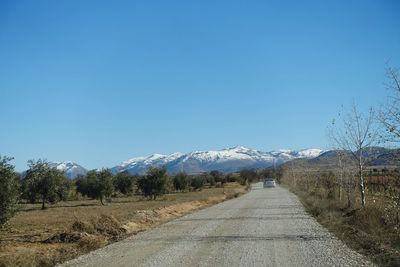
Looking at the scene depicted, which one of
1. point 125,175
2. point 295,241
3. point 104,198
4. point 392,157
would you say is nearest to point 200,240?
point 295,241

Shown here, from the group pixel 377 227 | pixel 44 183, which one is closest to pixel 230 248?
pixel 377 227

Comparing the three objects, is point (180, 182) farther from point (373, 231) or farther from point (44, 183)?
point (373, 231)

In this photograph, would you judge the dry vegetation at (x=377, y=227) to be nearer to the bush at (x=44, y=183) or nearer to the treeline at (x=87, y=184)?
the treeline at (x=87, y=184)

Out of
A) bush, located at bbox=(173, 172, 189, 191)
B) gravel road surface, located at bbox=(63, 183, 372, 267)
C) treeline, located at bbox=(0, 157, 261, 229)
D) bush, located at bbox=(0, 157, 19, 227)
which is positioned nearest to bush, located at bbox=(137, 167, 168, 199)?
treeline, located at bbox=(0, 157, 261, 229)

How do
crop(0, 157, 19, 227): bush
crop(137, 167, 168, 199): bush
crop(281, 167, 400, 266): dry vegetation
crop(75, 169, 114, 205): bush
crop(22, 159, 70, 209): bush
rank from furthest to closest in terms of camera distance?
crop(137, 167, 168, 199): bush < crop(75, 169, 114, 205): bush < crop(22, 159, 70, 209): bush < crop(0, 157, 19, 227): bush < crop(281, 167, 400, 266): dry vegetation

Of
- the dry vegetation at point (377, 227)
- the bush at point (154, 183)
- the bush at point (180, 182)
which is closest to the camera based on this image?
the dry vegetation at point (377, 227)

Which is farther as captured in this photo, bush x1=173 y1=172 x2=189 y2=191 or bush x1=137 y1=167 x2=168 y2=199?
bush x1=173 y1=172 x2=189 y2=191

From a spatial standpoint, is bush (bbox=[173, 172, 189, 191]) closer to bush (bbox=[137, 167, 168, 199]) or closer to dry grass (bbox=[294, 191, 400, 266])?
bush (bbox=[137, 167, 168, 199])

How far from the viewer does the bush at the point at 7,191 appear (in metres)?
17.2

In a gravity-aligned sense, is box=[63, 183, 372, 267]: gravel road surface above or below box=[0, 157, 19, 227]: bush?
below

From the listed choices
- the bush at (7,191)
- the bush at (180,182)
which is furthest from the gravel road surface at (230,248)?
the bush at (180,182)

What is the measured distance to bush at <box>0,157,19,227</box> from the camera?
1725 centimetres

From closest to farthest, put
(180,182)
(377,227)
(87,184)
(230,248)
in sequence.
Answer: (230,248)
(377,227)
(87,184)
(180,182)

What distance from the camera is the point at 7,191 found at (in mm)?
17406
